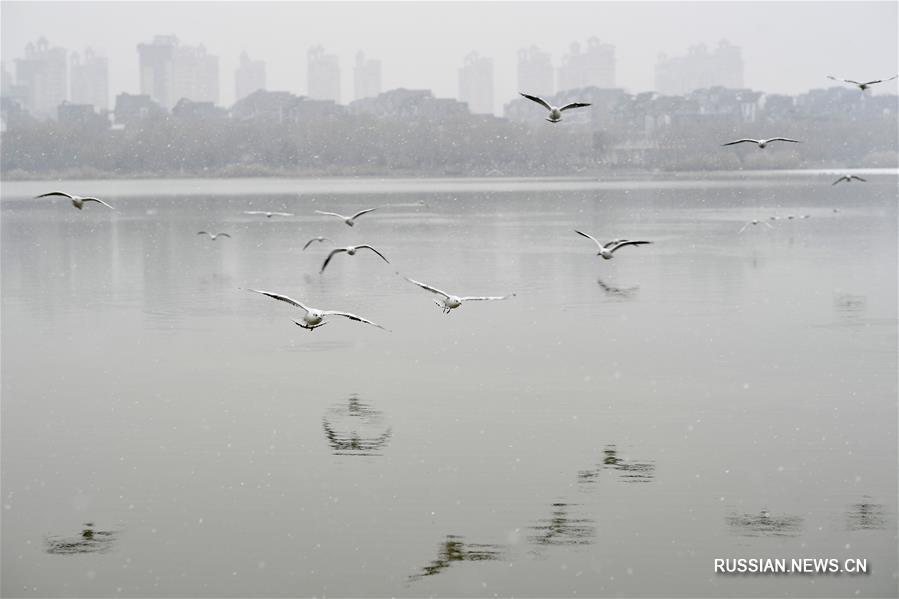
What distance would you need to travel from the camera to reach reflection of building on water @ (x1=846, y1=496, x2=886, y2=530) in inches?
741

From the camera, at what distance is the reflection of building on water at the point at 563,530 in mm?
18266

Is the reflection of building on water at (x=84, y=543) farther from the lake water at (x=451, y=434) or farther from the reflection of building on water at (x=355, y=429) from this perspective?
the reflection of building on water at (x=355, y=429)

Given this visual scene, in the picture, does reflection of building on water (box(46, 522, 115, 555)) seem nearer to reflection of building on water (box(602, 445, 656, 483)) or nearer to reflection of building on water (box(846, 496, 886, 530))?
reflection of building on water (box(602, 445, 656, 483))

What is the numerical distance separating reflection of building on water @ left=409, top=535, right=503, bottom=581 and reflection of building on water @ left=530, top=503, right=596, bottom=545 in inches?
26.3

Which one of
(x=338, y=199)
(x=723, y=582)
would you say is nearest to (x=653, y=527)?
(x=723, y=582)

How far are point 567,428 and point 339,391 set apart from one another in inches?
220

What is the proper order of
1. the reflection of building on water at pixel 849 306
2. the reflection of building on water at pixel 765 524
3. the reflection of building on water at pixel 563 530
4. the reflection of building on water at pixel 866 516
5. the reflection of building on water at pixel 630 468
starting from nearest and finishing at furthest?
the reflection of building on water at pixel 563 530 → the reflection of building on water at pixel 765 524 → the reflection of building on water at pixel 866 516 → the reflection of building on water at pixel 630 468 → the reflection of building on water at pixel 849 306

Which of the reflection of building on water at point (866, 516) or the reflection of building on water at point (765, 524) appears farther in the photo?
the reflection of building on water at point (866, 516)

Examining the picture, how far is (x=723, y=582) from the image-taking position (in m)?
17.0

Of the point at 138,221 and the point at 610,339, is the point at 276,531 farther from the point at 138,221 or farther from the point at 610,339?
the point at 138,221

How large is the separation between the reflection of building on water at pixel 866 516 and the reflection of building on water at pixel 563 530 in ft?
12.2

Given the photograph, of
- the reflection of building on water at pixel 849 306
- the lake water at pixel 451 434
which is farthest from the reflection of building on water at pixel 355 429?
the reflection of building on water at pixel 849 306

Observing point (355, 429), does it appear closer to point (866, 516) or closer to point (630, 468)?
point (630, 468)

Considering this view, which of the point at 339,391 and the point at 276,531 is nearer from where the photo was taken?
the point at 276,531
